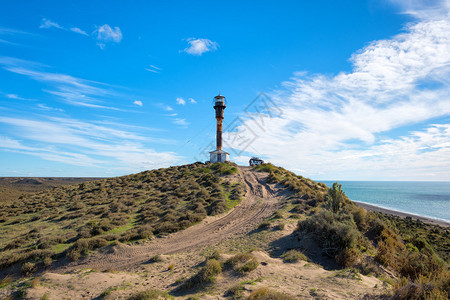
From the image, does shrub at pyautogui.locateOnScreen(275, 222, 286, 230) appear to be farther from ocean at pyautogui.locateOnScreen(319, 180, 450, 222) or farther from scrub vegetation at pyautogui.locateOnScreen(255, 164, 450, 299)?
ocean at pyautogui.locateOnScreen(319, 180, 450, 222)

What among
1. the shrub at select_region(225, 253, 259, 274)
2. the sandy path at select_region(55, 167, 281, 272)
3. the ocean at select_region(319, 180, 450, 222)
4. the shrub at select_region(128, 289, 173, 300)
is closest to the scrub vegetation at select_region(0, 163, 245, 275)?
the sandy path at select_region(55, 167, 281, 272)

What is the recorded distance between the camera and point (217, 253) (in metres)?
10.1

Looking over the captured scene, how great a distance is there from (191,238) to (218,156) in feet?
110

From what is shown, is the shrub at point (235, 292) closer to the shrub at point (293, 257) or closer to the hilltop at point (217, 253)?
the hilltop at point (217, 253)

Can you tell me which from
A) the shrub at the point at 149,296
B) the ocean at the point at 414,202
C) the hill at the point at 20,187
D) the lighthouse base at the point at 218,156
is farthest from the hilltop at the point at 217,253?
the hill at the point at 20,187

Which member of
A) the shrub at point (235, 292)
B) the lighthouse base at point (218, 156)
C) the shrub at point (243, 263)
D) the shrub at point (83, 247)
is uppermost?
the lighthouse base at point (218, 156)

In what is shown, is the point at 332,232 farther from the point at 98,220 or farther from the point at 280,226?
the point at 98,220

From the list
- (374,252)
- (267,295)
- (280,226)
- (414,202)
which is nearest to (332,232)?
(374,252)

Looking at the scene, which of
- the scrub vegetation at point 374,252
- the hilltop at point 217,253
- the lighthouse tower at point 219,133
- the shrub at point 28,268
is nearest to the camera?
the scrub vegetation at point 374,252

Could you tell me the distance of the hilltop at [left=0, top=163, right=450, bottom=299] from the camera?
7555mm

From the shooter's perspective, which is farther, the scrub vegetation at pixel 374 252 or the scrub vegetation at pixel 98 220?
the scrub vegetation at pixel 98 220

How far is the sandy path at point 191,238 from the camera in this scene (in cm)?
1166

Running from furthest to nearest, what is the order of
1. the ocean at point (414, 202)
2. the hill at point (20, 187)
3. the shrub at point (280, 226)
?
the hill at point (20, 187)
the ocean at point (414, 202)
the shrub at point (280, 226)

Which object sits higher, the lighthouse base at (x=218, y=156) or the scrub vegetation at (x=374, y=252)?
the lighthouse base at (x=218, y=156)
